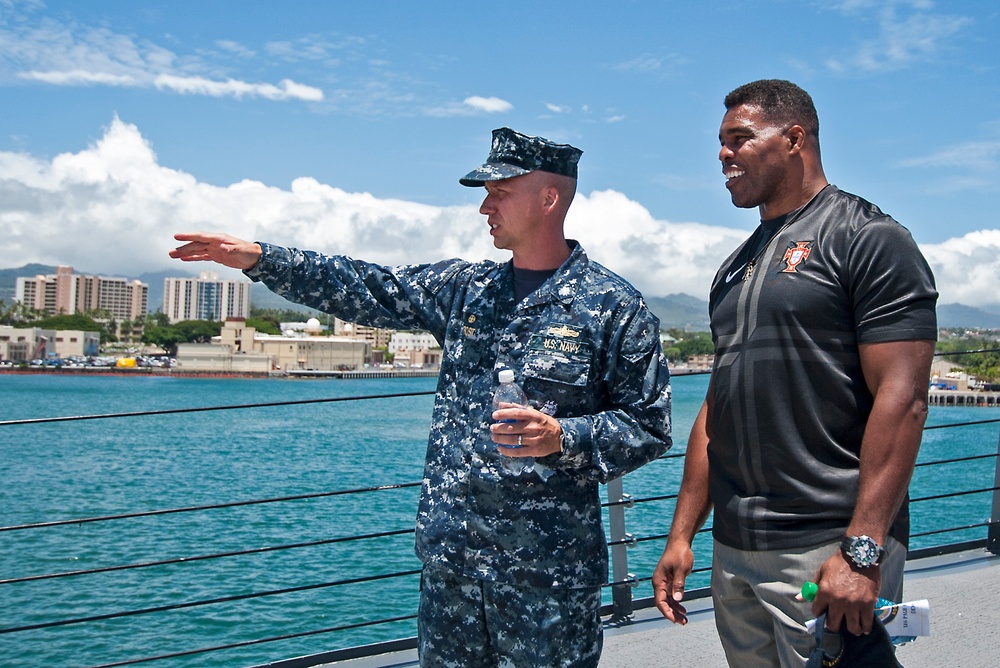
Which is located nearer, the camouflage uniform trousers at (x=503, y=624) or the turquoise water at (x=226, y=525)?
the camouflage uniform trousers at (x=503, y=624)

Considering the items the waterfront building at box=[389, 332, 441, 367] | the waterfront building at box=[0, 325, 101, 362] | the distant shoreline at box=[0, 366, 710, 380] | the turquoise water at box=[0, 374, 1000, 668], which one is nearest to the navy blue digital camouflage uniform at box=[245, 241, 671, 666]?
the turquoise water at box=[0, 374, 1000, 668]

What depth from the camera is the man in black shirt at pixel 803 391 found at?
1.48 meters

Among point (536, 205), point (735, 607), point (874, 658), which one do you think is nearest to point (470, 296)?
point (536, 205)

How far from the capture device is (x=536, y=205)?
78.2 inches

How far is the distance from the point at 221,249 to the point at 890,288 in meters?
1.40

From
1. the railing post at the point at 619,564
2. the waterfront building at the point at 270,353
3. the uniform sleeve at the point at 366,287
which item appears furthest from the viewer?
the waterfront building at the point at 270,353

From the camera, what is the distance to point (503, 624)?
1.86 meters

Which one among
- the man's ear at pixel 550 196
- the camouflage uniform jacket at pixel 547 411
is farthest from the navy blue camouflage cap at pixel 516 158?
the camouflage uniform jacket at pixel 547 411

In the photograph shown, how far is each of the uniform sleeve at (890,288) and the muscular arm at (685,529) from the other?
0.42 meters

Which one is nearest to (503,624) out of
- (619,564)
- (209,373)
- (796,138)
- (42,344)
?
(796,138)

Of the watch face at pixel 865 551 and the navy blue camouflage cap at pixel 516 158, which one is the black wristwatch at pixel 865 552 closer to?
the watch face at pixel 865 551

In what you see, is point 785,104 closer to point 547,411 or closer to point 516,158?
point 516,158

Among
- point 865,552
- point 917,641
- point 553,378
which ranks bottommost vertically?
point 917,641

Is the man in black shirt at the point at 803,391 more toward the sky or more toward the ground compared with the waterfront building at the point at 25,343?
more toward the sky
